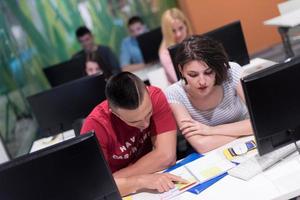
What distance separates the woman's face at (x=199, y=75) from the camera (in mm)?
2102

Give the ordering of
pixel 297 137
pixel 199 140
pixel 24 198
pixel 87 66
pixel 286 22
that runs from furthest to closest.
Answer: pixel 286 22 < pixel 87 66 < pixel 199 140 < pixel 297 137 < pixel 24 198

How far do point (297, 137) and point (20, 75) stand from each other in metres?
4.51

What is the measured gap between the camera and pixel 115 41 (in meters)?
6.11

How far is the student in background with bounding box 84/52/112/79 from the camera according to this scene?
3.75 meters

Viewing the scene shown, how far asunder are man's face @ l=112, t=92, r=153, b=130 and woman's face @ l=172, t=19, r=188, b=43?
211cm

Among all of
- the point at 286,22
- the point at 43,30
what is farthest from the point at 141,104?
the point at 43,30

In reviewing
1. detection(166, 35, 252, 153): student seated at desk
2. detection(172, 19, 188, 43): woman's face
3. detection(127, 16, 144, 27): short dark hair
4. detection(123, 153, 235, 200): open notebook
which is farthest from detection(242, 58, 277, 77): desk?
detection(127, 16, 144, 27): short dark hair

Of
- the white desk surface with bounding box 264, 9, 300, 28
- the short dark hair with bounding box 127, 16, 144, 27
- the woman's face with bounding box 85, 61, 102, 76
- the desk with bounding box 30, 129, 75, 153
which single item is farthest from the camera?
the short dark hair with bounding box 127, 16, 144, 27

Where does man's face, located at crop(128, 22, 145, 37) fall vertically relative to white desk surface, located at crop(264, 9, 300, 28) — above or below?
above

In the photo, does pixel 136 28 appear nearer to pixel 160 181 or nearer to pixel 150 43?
pixel 150 43

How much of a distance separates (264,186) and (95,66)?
2453 mm

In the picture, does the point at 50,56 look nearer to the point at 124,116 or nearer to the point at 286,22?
the point at 286,22

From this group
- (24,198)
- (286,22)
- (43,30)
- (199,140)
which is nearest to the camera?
(24,198)

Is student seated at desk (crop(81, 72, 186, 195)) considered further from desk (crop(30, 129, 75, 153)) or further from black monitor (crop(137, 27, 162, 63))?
black monitor (crop(137, 27, 162, 63))
